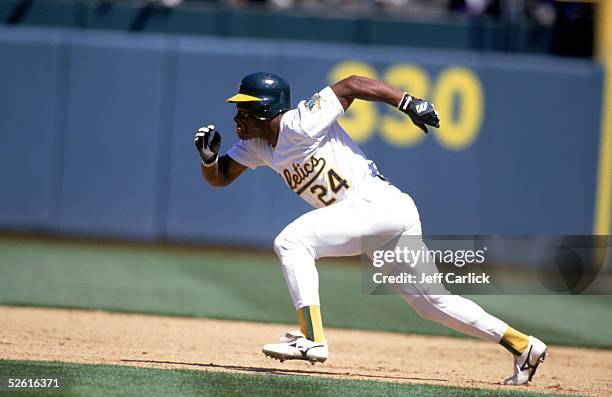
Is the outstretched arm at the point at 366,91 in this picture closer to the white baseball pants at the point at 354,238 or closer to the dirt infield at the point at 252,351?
the white baseball pants at the point at 354,238

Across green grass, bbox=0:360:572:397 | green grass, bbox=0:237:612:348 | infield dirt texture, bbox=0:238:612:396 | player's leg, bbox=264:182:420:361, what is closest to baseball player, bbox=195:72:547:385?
player's leg, bbox=264:182:420:361

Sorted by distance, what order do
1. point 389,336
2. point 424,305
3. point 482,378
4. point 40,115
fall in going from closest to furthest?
point 424,305 < point 482,378 < point 389,336 < point 40,115

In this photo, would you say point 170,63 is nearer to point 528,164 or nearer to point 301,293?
point 528,164

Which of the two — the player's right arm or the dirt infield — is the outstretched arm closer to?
the player's right arm

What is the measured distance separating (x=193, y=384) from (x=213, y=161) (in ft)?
4.53

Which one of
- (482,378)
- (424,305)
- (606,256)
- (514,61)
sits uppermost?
(514,61)

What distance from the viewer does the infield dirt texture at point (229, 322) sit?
20.8 ft

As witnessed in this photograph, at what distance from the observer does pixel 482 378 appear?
639 centimetres

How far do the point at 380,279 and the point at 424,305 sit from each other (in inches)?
13.6

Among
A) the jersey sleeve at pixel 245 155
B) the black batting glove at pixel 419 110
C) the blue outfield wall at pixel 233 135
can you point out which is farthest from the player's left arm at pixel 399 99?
the blue outfield wall at pixel 233 135

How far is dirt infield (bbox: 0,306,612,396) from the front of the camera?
6.14 metres

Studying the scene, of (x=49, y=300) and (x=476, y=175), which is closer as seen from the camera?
(x=49, y=300)

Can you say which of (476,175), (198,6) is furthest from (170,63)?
(476,175)

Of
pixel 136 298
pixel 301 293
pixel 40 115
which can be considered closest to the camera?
pixel 301 293
